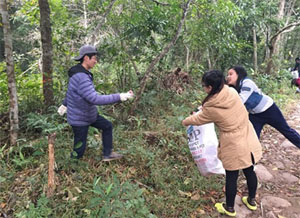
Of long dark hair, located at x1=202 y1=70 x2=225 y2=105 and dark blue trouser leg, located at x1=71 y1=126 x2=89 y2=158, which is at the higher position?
long dark hair, located at x1=202 y1=70 x2=225 y2=105

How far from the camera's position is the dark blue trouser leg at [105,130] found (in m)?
3.36

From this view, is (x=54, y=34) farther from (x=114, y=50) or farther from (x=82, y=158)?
(x=82, y=158)

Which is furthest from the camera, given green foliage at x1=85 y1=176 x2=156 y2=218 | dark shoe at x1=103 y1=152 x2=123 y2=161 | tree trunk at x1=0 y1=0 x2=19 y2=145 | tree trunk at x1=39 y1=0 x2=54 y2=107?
tree trunk at x1=39 y1=0 x2=54 y2=107

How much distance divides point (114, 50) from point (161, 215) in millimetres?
3632

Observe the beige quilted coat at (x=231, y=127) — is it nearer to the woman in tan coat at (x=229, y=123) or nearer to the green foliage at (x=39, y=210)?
the woman in tan coat at (x=229, y=123)

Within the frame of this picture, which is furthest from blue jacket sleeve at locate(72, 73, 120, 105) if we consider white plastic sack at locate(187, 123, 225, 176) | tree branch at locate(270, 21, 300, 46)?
tree branch at locate(270, 21, 300, 46)

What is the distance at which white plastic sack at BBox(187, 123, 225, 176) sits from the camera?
305 cm

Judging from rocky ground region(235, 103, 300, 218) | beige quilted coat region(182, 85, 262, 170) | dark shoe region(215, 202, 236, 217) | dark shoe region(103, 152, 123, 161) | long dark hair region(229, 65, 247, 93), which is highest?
long dark hair region(229, 65, 247, 93)

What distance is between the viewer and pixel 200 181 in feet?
11.4

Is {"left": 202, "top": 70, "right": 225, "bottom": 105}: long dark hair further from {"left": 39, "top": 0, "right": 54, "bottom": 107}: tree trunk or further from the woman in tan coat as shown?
{"left": 39, "top": 0, "right": 54, "bottom": 107}: tree trunk

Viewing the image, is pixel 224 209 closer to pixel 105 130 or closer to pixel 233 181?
pixel 233 181

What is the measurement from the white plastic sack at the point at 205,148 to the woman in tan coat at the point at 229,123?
379mm

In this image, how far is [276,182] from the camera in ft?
11.9

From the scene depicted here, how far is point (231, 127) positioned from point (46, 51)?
11.3 feet
